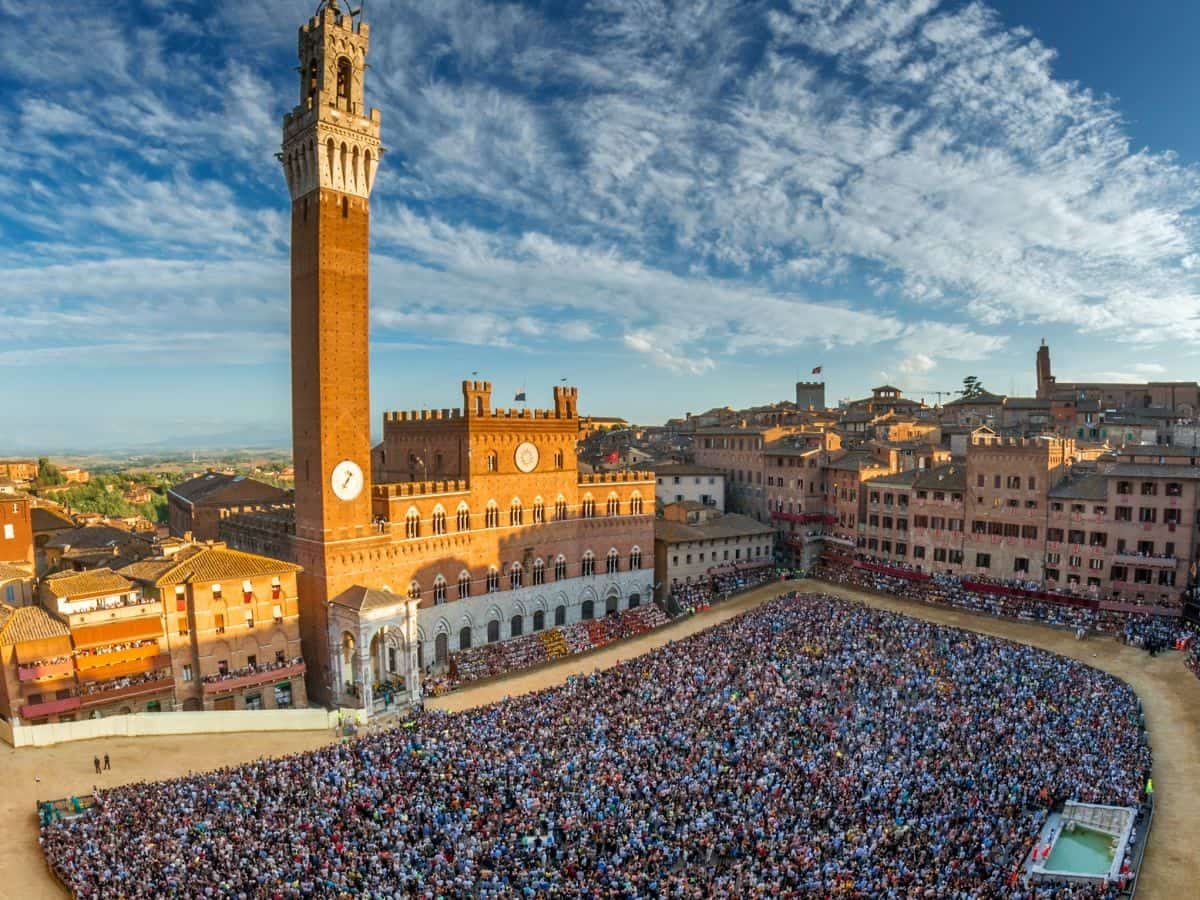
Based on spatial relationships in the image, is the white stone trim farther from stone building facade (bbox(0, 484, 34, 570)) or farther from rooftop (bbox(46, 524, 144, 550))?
stone building facade (bbox(0, 484, 34, 570))

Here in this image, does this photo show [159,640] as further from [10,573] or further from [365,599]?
[10,573]

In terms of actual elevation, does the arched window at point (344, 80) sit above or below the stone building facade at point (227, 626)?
above

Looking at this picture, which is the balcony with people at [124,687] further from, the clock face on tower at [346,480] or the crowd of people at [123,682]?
the clock face on tower at [346,480]

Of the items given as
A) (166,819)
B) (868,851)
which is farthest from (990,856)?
(166,819)

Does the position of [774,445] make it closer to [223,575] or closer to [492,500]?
[492,500]

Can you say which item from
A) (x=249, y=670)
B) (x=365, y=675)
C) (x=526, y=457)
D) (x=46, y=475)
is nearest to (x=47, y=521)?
(x=249, y=670)

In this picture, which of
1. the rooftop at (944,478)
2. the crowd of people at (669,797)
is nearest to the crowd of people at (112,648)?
the crowd of people at (669,797)
